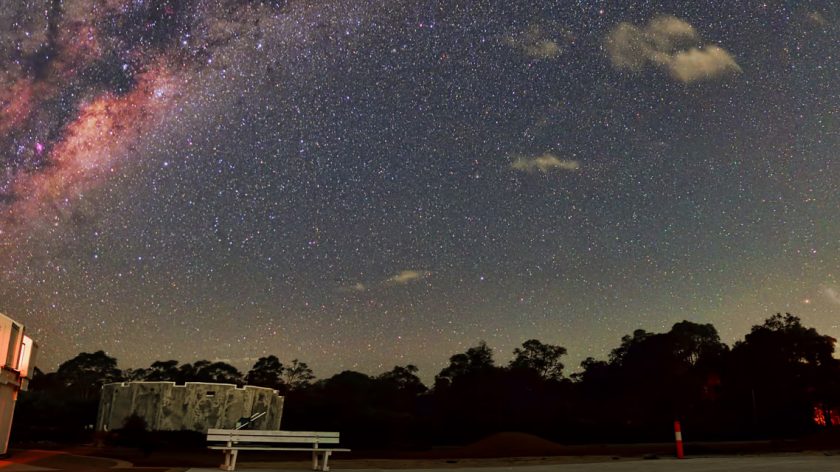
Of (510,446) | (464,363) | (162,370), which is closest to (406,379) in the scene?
(464,363)

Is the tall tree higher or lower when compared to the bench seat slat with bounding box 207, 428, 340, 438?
higher

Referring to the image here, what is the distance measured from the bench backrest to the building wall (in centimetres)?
3162

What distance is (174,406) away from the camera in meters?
42.0

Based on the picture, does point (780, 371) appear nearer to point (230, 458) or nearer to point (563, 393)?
point (563, 393)

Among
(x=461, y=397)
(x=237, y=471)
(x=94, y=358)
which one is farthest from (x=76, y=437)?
(x=94, y=358)

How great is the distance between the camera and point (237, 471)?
1152 cm

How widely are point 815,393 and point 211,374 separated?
247 feet

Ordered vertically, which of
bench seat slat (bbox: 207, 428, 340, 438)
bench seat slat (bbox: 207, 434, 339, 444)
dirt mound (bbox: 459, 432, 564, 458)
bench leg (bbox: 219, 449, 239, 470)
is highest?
bench seat slat (bbox: 207, 428, 340, 438)

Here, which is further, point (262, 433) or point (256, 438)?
point (262, 433)

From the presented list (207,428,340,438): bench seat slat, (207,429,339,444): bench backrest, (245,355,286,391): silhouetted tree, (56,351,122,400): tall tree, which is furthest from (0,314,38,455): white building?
(56,351,122,400): tall tree

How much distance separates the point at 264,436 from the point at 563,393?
69615mm

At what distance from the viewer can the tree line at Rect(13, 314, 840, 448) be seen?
42.8 metres

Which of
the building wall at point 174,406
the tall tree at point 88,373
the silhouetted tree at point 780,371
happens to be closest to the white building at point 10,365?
Answer: the building wall at point 174,406

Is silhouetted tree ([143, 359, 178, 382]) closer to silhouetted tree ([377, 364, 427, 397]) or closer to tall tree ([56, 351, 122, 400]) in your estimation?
tall tree ([56, 351, 122, 400])
